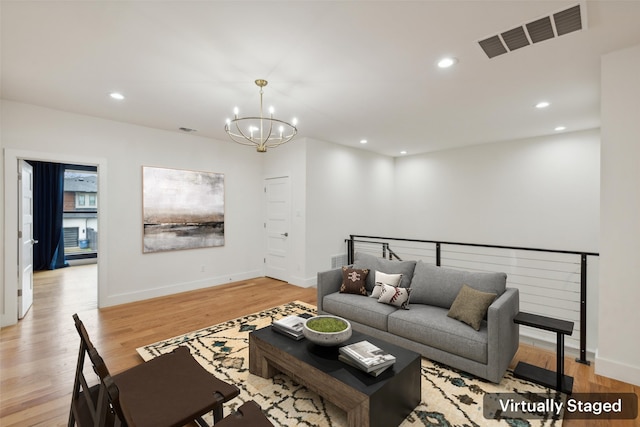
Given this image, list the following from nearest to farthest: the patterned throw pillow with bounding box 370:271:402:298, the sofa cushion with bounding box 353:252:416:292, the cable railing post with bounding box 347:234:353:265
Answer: the patterned throw pillow with bounding box 370:271:402:298 → the sofa cushion with bounding box 353:252:416:292 → the cable railing post with bounding box 347:234:353:265

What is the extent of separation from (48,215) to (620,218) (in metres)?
10.1

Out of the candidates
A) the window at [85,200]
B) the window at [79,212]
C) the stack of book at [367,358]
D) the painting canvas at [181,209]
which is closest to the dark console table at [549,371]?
the stack of book at [367,358]

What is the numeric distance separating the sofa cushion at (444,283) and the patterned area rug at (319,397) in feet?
2.13

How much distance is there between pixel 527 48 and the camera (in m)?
2.47

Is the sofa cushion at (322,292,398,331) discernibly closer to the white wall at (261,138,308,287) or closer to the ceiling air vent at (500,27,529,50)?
the white wall at (261,138,308,287)

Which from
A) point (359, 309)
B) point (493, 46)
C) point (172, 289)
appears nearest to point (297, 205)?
point (172, 289)

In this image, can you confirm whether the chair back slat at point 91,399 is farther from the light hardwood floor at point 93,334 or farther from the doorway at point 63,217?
the doorway at point 63,217

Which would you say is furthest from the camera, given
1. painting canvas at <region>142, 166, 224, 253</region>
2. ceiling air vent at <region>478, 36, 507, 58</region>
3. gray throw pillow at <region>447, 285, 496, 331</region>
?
painting canvas at <region>142, 166, 224, 253</region>

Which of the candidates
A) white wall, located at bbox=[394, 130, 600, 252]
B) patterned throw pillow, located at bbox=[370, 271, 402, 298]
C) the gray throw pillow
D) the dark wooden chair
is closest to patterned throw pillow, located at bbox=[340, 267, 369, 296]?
patterned throw pillow, located at bbox=[370, 271, 402, 298]

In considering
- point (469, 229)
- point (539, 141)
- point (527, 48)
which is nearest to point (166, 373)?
point (527, 48)

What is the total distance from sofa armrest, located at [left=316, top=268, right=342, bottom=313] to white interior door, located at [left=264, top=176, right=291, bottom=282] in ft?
7.06

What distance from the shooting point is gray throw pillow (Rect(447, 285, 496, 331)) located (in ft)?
8.38

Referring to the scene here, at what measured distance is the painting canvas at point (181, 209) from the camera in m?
4.80

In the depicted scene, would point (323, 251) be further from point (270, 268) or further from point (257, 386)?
point (257, 386)
